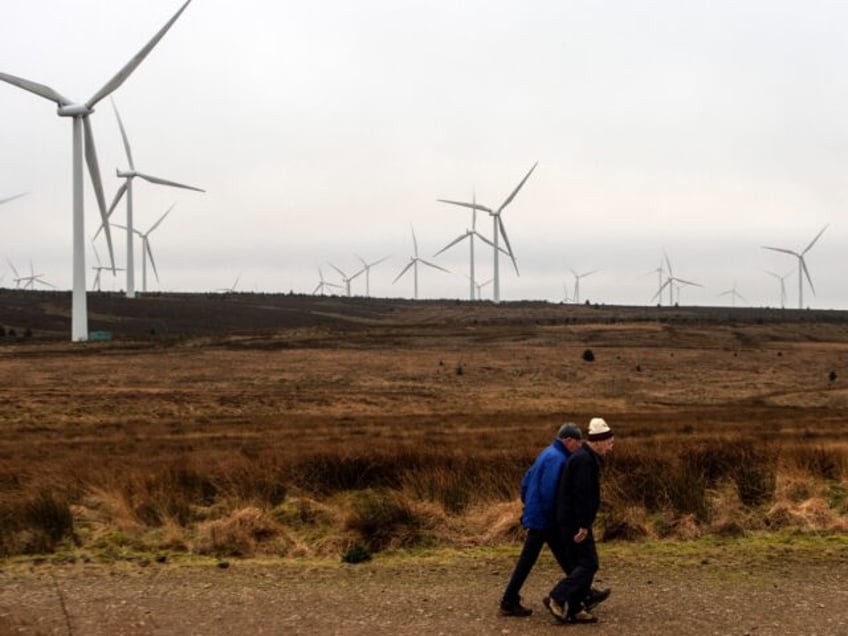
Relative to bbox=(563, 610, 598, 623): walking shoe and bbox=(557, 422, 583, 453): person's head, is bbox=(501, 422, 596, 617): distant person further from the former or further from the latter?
bbox=(563, 610, 598, 623): walking shoe

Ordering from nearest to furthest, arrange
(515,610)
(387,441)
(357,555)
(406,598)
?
(515,610), (406,598), (357,555), (387,441)

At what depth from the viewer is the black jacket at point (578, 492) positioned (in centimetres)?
1024

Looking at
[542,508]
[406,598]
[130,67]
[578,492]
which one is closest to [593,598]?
[542,508]

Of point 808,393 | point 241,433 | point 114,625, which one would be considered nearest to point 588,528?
point 114,625

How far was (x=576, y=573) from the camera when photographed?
10.4m

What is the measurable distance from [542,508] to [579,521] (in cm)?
47

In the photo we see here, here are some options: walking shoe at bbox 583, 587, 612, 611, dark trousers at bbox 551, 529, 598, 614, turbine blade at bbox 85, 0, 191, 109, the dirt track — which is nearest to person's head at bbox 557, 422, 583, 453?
dark trousers at bbox 551, 529, 598, 614

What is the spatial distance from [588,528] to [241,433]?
25.7 m

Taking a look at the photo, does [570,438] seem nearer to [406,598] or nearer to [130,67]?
[406,598]

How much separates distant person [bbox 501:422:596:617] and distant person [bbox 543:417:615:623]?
141 mm

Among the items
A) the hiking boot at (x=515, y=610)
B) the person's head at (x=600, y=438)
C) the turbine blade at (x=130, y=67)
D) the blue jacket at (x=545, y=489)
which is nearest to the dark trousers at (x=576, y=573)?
the blue jacket at (x=545, y=489)

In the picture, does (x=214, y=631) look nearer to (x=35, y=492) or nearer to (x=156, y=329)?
(x=35, y=492)

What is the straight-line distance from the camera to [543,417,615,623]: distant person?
1026cm

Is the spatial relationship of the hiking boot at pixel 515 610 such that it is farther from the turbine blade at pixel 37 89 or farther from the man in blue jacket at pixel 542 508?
the turbine blade at pixel 37 89
